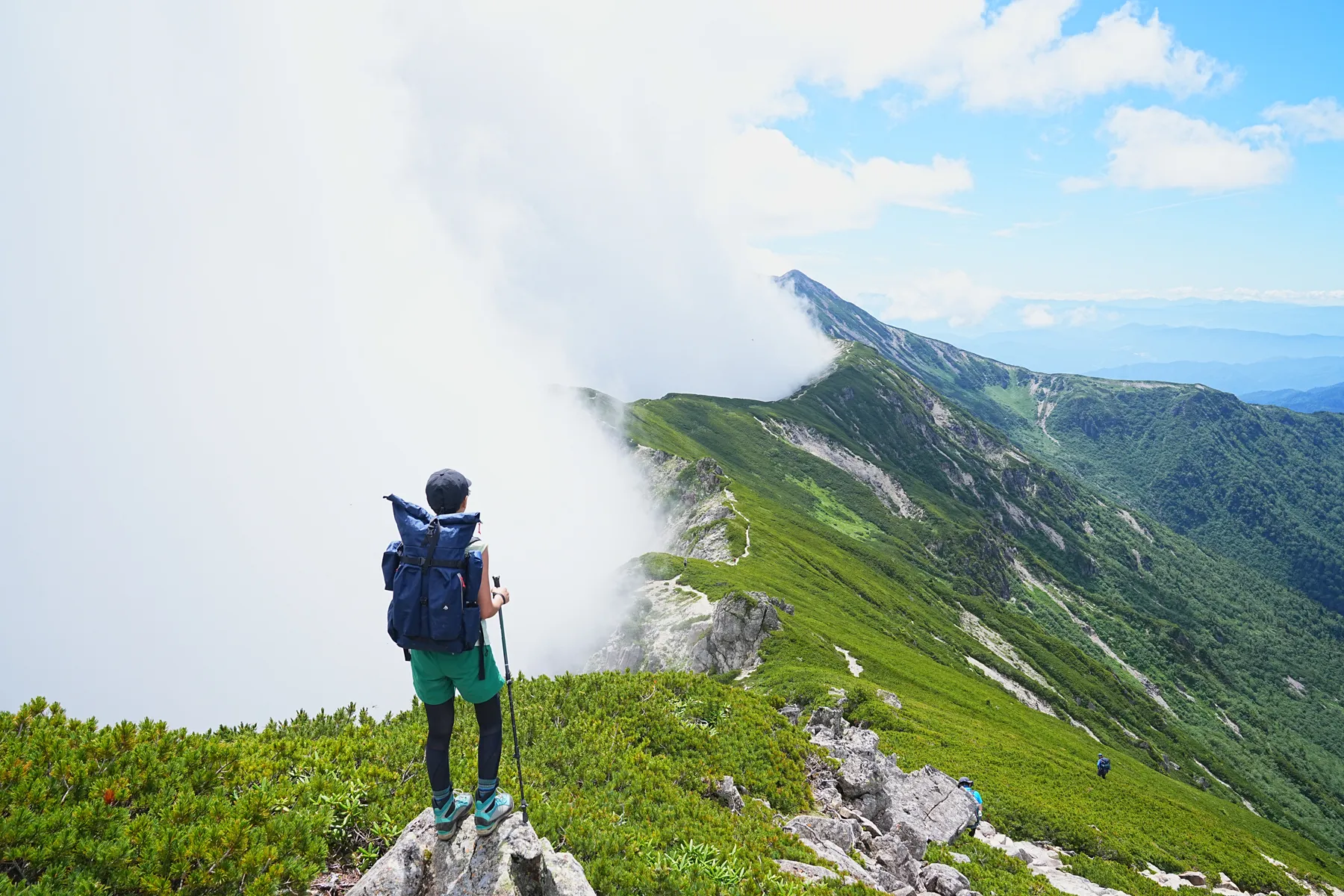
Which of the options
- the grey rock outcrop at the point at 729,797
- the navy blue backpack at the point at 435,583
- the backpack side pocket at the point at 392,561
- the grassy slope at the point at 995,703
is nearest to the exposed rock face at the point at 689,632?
the grassy slope at the point at 995,703

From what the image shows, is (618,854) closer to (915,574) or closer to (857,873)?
(857,873)

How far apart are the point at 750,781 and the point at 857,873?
12.7 ft

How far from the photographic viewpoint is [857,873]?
14359mm

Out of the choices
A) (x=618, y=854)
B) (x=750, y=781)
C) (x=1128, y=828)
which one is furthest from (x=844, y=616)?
(x=618, y=854)

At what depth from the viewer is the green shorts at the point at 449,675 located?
26.1 ft

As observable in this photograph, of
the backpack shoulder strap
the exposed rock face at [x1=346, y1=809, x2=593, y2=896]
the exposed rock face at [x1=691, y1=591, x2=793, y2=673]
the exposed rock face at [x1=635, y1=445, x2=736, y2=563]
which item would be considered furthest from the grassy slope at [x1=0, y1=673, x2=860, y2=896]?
the exposed rock face at [x1=635, y1=445, x2=736, y2=563]

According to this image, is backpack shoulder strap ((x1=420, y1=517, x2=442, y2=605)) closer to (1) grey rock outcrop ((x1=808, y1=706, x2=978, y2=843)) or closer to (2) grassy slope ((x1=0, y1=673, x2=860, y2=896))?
(2) grassy slope ((x1=0, y1=673, x2=860, y2=896))

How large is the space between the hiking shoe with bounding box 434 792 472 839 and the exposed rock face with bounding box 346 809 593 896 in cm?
16

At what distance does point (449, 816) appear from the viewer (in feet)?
27.5

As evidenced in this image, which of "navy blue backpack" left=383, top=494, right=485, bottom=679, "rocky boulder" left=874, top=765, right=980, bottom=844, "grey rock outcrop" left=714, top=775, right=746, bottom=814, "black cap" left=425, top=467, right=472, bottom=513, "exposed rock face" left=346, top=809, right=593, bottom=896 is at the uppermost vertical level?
"black cap" left=425, top=467, right=472, bottom=513

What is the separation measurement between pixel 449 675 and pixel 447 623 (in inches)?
47.2

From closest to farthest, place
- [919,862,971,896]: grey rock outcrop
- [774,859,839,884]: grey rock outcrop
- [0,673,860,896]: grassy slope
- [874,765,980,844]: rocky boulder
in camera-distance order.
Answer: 1. [0,673,860,896]: grassy slope
2. [774,859,839,884]: grey rock outcrop
3. [919,862,971,896]: grey rock outcrop
4. [874,765,980,844]: rocky boulder

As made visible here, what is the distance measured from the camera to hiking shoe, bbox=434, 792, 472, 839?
8.30 meters

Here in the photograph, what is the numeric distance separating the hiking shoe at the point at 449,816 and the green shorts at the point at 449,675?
59.2 inches
